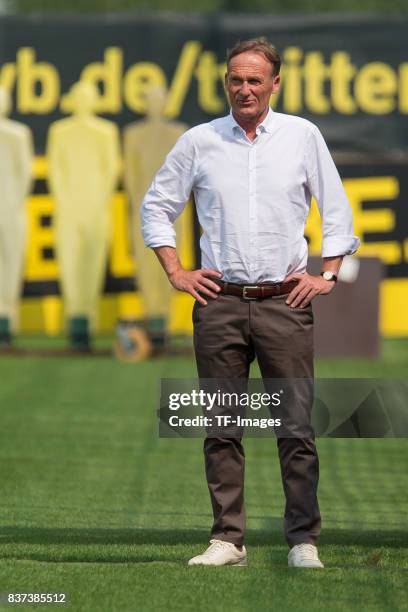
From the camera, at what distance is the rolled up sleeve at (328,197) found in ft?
20.3

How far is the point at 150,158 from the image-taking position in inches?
691

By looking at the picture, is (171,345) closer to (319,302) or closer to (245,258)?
(319,302)

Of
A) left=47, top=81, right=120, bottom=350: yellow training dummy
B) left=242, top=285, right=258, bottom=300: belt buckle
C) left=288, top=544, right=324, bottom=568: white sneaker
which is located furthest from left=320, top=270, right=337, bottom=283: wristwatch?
left=47, top=81, right=120, bottom=350: yellow training dummy

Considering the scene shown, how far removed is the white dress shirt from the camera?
6.15 metres

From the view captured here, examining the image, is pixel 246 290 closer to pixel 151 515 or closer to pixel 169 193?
pixel 169 193

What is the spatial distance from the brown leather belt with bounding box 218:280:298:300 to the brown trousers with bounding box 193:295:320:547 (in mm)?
22

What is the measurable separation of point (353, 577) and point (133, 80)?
1426 centimetres

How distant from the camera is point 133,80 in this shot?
1980cm

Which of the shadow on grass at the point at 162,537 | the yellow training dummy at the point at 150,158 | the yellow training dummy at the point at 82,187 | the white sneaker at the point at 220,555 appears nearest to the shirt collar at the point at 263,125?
the white sneaker at the point at 220,555

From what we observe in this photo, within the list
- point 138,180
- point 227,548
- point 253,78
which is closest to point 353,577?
point 227,548

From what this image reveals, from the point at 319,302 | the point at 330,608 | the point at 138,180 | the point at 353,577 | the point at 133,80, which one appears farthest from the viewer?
the point at 133,80

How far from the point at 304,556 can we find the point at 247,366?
28.9 inches

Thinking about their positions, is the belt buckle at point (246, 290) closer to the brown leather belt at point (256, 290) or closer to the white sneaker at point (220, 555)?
the brown leather belt at point (256, 290)

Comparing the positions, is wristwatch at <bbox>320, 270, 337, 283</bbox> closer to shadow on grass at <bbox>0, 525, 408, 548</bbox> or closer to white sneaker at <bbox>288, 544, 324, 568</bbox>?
white sneaker at <bbox>288, 544, 324, 568</bbox>
